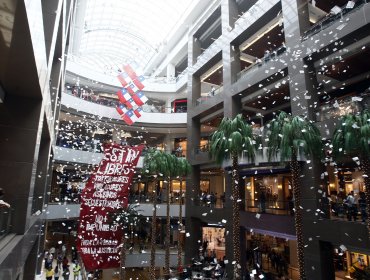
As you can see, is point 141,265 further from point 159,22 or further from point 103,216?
point 159,22

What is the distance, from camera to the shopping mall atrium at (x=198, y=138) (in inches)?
291

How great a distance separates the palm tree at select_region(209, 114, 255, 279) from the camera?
11562 mm

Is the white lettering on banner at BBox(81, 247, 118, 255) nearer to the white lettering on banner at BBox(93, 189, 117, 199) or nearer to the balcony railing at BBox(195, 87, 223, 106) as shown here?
the white lettering on banner at BBox(93, 189, 117, 199)

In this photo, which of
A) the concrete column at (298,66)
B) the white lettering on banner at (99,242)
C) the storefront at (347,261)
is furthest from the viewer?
the storefront at (347,261)

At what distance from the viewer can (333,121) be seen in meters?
11.8

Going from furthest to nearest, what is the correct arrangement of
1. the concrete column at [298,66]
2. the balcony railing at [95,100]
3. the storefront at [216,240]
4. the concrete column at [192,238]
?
1. the balcony railing at [95,100]
2. the storefront at [216,240]
3. the concrete column at [192,238]
4. the concrete column at [298,66]

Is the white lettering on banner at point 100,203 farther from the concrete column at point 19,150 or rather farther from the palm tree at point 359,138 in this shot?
the palm tree at point 359,138

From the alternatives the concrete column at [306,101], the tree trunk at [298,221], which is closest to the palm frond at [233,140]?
the tree trunk at [298,221]

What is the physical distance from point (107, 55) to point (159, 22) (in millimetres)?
12069

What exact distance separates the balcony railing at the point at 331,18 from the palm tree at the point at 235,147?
508cm

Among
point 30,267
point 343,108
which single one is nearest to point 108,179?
point 30,267

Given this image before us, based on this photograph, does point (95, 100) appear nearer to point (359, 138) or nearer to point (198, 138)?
point (198, 138)

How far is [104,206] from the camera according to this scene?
11086 millimetres

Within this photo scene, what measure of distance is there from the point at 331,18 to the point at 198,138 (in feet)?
42.2
